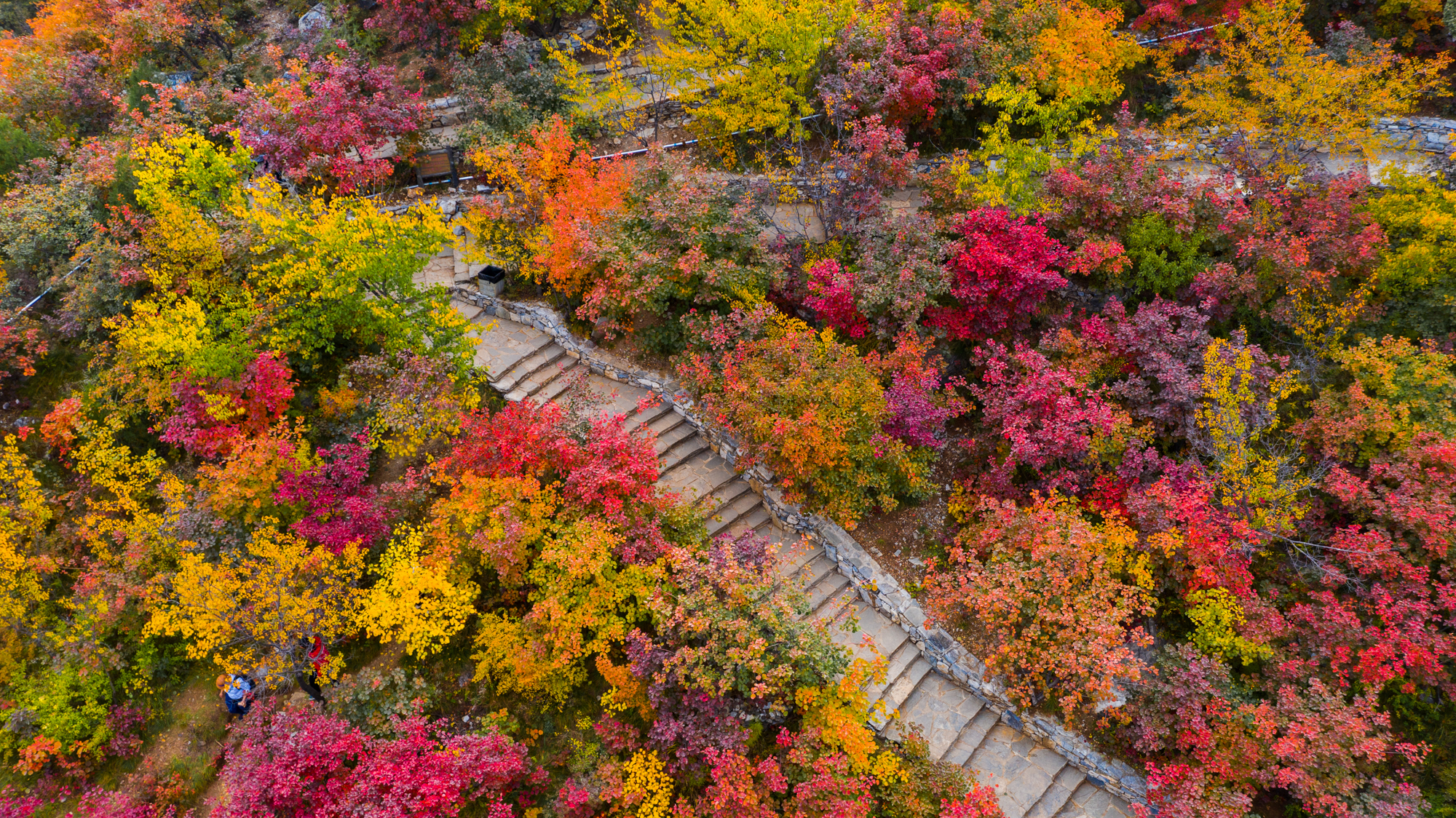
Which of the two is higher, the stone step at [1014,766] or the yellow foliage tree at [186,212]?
the yellow foliage tree at [186,212]

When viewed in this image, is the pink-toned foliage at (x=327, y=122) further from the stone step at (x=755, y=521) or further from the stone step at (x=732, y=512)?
the stone step at (x=755, y=521)

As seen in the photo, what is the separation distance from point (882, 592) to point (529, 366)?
10.8 m

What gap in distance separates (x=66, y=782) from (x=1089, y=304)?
2632 cm

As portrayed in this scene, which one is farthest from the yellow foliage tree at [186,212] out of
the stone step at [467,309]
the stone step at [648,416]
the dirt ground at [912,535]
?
the dirt ground at [912,535]

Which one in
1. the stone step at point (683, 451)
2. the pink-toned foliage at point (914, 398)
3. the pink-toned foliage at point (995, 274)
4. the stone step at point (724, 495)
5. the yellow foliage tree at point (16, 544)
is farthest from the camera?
the stone step at point (683, 451)

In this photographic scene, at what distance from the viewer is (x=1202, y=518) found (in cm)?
1527

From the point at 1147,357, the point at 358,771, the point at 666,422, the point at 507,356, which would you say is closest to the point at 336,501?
the point at 358,771

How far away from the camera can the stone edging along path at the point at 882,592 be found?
1489cm

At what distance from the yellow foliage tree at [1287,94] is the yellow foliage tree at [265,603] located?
2430 cm

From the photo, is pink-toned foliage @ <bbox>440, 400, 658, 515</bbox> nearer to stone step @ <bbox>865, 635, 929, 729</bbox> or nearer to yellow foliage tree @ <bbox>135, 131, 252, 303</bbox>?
stone step @ <bbox>865, 635, 929, 729</bbox>

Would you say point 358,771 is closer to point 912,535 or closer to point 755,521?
point 755,521

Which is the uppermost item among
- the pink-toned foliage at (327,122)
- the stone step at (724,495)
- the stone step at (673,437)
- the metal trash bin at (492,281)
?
the pink-toned foliage at (327,122)

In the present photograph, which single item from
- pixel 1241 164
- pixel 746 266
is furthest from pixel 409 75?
pixel 1241 164

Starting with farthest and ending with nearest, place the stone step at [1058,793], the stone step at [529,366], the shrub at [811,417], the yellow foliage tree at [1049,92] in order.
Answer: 1. the yellow foliage tree at [1049,92]
2. the stone step at [529,366]
3. the shrub at [811,417]
4. the stone step at [1058,793]
